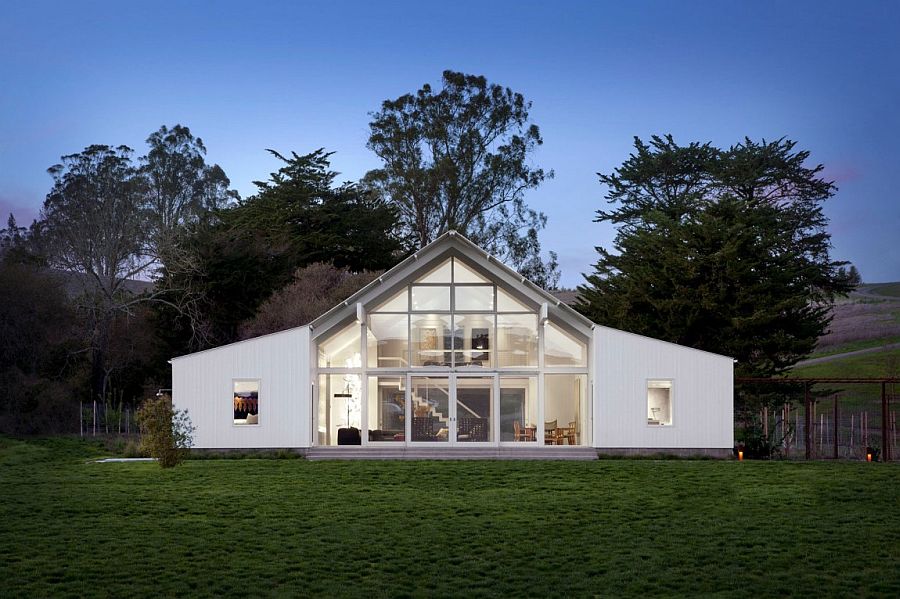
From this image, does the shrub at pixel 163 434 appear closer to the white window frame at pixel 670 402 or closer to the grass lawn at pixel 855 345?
the white window frame at pixel 670 402

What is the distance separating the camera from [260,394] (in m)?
25.8

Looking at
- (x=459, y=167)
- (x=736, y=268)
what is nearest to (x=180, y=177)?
(x=459, y=167)

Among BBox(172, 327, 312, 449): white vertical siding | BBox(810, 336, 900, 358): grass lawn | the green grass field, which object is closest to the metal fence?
BBox(172, 327, 312, 449): white vertical siding

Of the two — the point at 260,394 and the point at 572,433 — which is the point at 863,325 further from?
the point at 260,394

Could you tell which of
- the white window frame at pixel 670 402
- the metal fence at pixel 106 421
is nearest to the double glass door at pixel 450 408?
the white window frame at pixel 670 402

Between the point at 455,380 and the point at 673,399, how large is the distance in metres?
5.60

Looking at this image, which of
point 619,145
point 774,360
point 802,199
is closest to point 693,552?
point 774,360

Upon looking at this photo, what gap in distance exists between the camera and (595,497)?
18047 millimetres

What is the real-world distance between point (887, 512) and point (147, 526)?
11.6m

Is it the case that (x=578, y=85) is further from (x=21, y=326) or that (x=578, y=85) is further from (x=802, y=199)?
(x=21, y=326)

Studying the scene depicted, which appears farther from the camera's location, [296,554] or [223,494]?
[223,494]

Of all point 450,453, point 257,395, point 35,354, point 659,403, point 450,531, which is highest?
point 35,354

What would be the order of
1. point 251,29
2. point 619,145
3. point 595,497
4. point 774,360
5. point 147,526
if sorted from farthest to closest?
point 619,145 → point 774,360 → point 251,29 → point 595,497 → point 147,526

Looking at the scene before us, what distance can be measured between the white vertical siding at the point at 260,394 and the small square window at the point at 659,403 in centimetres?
868
